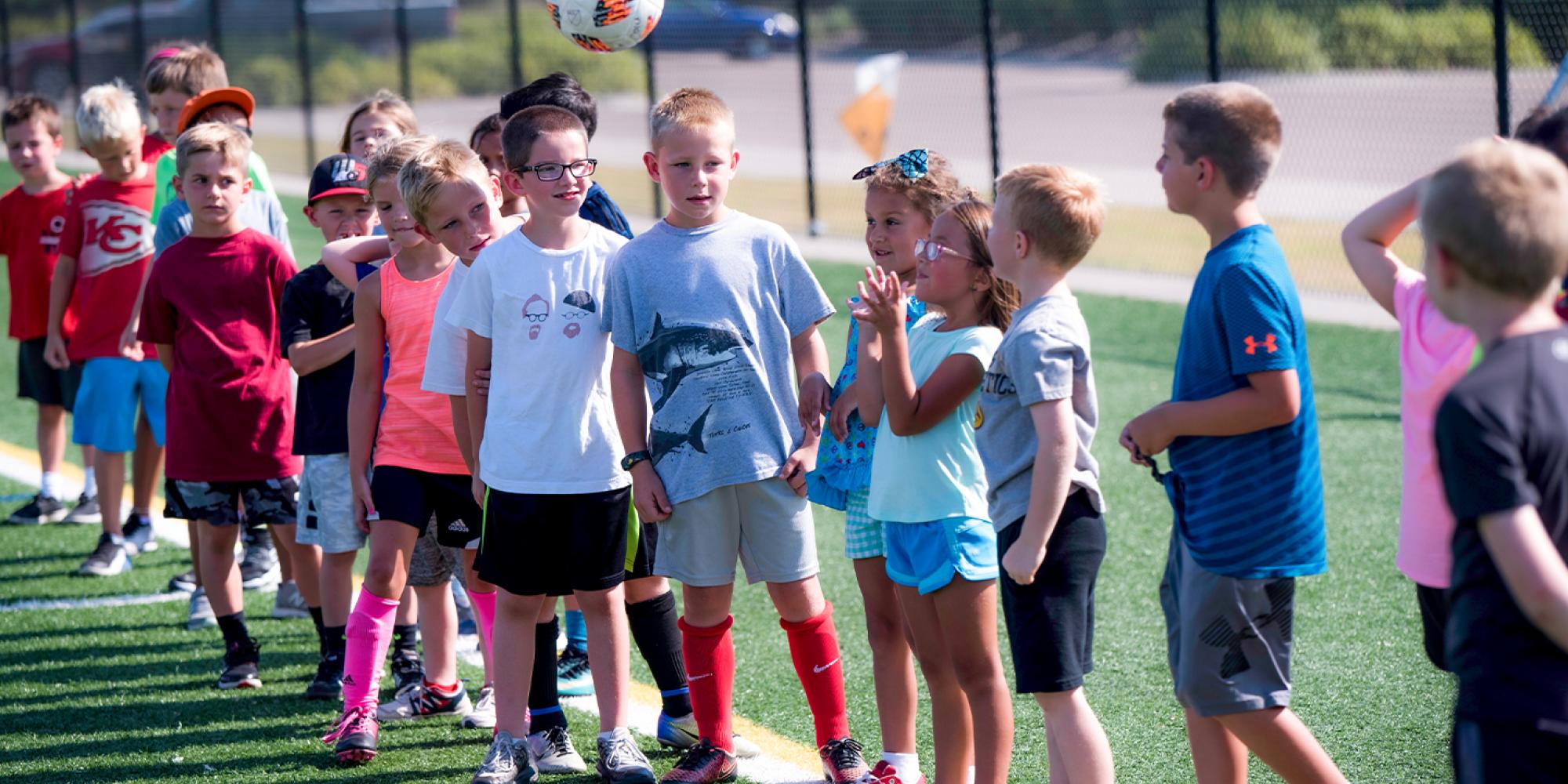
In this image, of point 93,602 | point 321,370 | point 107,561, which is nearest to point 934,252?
point 321,370

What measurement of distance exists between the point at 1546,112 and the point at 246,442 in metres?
3.87

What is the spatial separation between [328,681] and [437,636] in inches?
19.5

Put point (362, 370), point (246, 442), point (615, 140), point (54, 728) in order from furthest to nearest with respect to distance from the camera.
→ point (615, 140) → point (246, 442) → point (54, 728) → point (362, 370)

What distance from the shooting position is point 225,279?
5102 millimetres

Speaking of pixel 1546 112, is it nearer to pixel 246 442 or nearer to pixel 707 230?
pixel 707 230

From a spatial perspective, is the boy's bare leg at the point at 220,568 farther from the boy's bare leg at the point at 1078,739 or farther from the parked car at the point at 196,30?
the parked car at the point at 196,30

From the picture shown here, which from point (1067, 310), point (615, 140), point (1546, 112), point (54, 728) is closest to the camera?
point (1546, 112)

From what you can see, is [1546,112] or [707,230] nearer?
[1546,112]

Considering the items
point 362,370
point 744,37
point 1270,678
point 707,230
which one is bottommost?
point 1270,678

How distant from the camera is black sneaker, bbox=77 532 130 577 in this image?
6520mm

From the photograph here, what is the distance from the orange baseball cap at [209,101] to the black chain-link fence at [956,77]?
21.4ft

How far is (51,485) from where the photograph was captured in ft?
24.8

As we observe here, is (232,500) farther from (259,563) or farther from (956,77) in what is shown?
(956,77)

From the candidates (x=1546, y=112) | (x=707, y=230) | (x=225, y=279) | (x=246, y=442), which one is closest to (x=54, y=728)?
(x=246, y=442)
